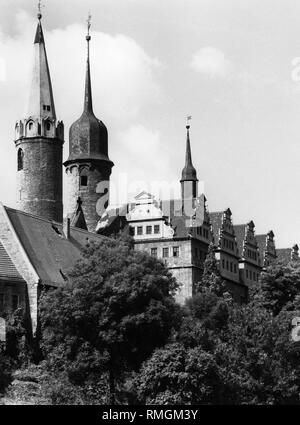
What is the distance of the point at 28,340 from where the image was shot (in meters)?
91.1

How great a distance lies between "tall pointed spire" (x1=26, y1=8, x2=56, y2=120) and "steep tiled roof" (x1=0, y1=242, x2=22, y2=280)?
33.4 metres

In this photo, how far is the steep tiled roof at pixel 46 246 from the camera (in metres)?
95.8

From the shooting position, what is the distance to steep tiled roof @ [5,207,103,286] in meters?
95.8

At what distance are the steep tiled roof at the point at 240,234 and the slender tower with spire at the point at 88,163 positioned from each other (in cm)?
1331

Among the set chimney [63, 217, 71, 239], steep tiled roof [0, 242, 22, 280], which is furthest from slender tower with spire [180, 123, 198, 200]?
steep tiled roof [0, 242, 22, 280]

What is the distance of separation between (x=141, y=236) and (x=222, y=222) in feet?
33.6

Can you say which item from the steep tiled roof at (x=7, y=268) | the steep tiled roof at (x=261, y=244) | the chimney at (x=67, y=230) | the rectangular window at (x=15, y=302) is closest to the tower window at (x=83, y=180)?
the steep tiled roof at (x=261, y=244)

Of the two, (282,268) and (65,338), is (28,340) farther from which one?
(282,268)

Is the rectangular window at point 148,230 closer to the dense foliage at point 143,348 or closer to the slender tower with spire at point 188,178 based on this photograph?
the slender tower with spire at point 188,178

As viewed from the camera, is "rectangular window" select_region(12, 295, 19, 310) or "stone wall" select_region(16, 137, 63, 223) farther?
"stone wall" select_region(16, 137, 63, 223)

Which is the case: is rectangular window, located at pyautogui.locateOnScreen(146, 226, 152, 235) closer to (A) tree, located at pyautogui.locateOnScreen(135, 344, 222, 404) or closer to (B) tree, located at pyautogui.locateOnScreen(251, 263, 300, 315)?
(B) tree, located at pyautogui.locateOnScreen(251, 263, 300, 315)

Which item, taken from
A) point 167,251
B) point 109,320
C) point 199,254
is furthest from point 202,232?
point 109,320
